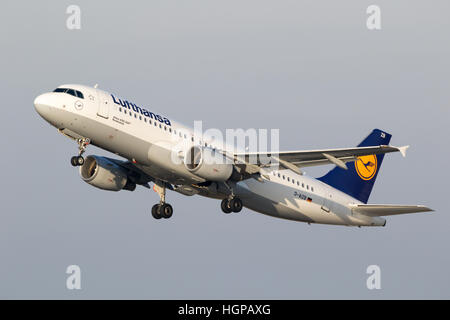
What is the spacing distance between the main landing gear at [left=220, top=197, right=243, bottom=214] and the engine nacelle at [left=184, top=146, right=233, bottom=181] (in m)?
1.91

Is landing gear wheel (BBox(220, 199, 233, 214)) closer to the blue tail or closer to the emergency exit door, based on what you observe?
the emergency exit door

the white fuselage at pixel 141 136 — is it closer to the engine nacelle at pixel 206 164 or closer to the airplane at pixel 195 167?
the airplane at pixel 195 167

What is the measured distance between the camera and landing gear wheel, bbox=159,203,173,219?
1907 inches

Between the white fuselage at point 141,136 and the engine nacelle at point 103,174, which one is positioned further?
the engine nacelle at point 103,174

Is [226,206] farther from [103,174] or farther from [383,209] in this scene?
[383,209]

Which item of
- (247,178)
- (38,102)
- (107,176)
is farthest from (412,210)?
(38,102)

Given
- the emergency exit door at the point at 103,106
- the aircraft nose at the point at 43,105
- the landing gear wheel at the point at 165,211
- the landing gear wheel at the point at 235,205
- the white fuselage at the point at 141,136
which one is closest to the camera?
the aircraft nose at the point at 43,105

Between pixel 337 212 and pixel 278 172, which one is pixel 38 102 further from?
pixel 337 212

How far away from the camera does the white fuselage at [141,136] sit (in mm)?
41609

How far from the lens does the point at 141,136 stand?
140 ft

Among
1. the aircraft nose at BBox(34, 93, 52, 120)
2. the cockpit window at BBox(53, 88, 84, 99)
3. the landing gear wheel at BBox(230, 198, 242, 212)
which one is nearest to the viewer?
the aircraft nose at BBox(34, 93, 52, 120)

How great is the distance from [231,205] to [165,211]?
4512 millimetres

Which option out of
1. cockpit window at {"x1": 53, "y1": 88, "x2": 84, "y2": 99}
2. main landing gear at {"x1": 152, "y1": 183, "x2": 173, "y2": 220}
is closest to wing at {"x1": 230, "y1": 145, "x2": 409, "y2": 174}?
main landing gear at {"x1": 152, "y1": 183, "x2": 173, "y2": 220}

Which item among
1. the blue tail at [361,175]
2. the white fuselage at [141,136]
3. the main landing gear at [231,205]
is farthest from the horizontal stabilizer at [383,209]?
the main landing gear at [231,205]
